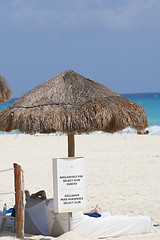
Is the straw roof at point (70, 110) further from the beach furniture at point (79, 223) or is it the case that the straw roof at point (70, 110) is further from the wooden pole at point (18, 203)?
the beach furniture at point (79, 223)

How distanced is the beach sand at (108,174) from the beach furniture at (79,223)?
14 cm

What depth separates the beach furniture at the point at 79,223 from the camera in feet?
17.4

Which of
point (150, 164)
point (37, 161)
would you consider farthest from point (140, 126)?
point (37, 161)

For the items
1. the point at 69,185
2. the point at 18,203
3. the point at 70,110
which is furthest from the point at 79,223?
the point at 70,110

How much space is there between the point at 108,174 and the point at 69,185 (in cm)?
605

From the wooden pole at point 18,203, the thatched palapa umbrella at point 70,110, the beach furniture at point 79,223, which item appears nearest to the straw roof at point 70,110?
the thatched palapa umbrella at point 70,110

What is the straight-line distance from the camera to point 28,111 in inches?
205

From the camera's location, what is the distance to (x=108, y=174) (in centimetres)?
1090

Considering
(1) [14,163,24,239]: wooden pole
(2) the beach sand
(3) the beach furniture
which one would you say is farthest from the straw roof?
(2) the beach sand

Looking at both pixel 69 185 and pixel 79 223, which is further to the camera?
pixel 79 223

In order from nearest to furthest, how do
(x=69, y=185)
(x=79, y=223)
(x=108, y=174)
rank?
1. (x=69, y=185)
2. (x=79, y=223)
3. (x=108, y=174)

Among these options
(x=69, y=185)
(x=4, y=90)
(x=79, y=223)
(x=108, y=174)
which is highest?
(x=4, y=90)

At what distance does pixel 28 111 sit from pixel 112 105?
1059 mm

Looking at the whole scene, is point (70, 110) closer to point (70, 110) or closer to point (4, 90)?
point (70, 110)
